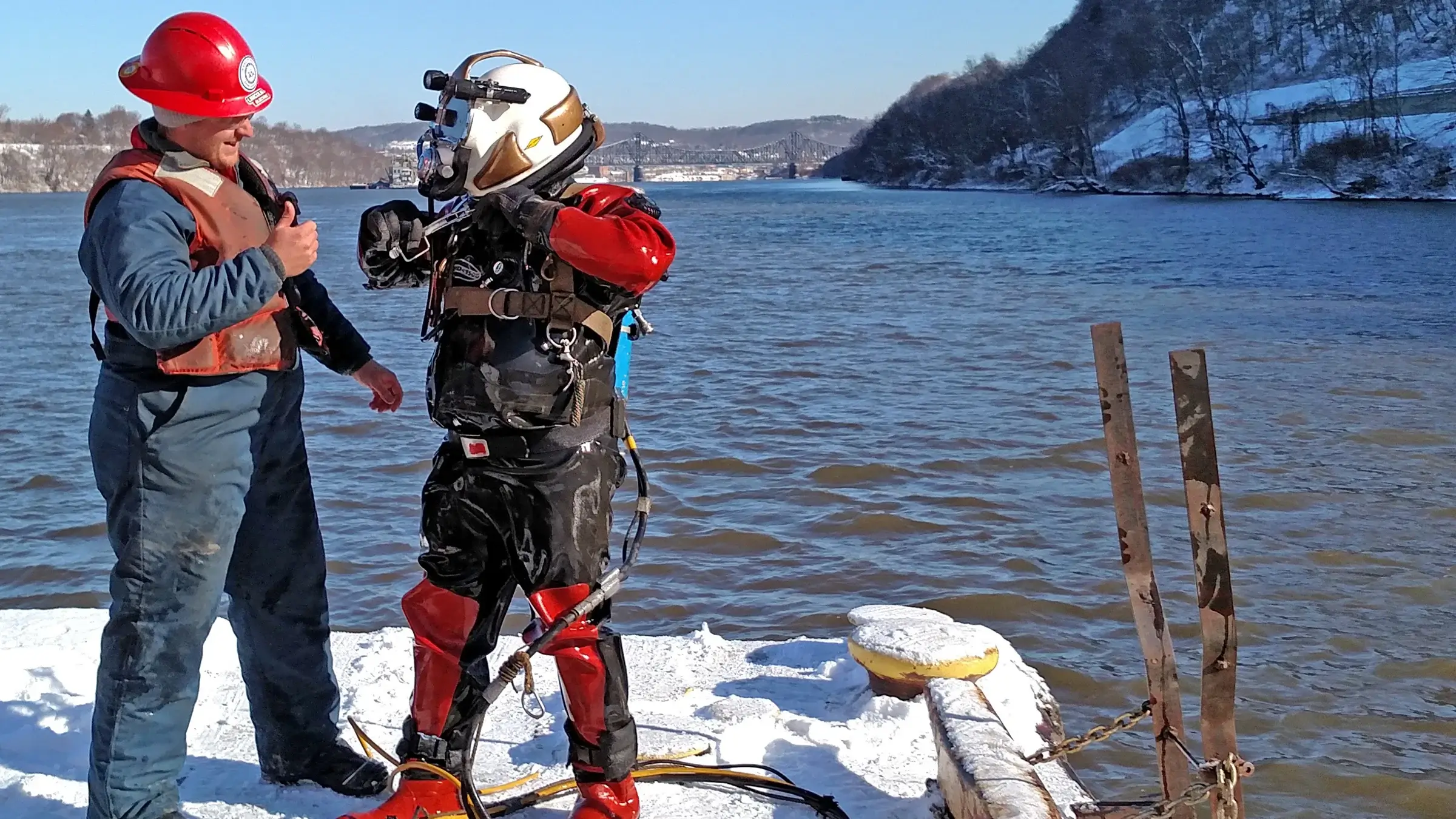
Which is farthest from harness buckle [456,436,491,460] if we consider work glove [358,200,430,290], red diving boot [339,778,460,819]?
red diving boot [339,778,460,819]

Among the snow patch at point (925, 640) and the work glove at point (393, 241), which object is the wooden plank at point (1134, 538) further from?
the work glove at point (393, 241)

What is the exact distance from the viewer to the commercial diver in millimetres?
3301

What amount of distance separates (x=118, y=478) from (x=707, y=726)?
2.13 m

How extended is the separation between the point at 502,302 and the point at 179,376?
84 centimetres

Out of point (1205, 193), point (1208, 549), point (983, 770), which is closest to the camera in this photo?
point (1208, 549)

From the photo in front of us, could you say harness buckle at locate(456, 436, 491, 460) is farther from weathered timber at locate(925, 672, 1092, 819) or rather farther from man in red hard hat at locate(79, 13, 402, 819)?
weathered timber at locate(925, 672, 1092, 819)

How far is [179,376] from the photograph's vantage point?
3.24 metres

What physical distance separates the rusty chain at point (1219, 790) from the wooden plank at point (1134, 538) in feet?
0.46

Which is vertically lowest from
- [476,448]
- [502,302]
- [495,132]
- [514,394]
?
[476,448]

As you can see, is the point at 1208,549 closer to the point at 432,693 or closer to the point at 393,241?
the point at 432,693

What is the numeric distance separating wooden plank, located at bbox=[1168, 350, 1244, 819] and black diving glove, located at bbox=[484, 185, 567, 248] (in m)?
1.55

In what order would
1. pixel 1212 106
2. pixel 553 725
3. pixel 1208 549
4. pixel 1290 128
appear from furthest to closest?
pixel 1212 106 → pixel 1290 128 → pixel 553 725 → pixel 1208 549

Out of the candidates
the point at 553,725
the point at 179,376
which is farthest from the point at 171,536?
the point at 553,725

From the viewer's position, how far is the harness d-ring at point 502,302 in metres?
3.29
